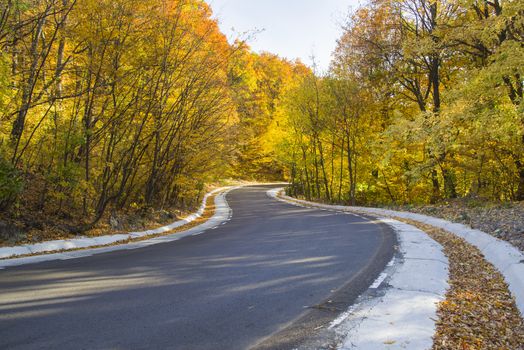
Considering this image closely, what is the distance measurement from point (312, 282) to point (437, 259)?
11.5 feet

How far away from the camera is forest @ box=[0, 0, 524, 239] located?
440 inches

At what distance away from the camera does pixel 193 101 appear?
1683 cm

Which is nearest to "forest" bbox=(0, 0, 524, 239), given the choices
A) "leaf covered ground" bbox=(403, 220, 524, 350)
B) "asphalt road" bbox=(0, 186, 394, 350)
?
"asphalt road" bbox=(0, 186, 394, 350)

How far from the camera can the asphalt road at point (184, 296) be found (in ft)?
13.6

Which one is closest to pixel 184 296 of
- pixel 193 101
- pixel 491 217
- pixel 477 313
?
pixel 477 313

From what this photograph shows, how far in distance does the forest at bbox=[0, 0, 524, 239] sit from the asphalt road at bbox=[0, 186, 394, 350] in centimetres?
448

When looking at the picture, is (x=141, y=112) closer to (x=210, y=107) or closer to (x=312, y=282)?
(x=210, y=107)

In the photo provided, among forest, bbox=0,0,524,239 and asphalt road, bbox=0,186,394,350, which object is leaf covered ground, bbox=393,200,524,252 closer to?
forest, bbox=0,0,524,239

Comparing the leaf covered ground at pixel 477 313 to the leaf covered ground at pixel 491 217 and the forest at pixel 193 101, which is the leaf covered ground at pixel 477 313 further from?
the forest at pixel 193 101

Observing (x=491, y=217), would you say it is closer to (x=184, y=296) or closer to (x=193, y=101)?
(x=184, y=296)

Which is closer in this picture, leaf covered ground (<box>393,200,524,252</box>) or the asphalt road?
the asphalt road

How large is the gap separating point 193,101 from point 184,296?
1230 cm

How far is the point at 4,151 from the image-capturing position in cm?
982

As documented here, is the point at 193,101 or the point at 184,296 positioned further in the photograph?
the point at 193,101
